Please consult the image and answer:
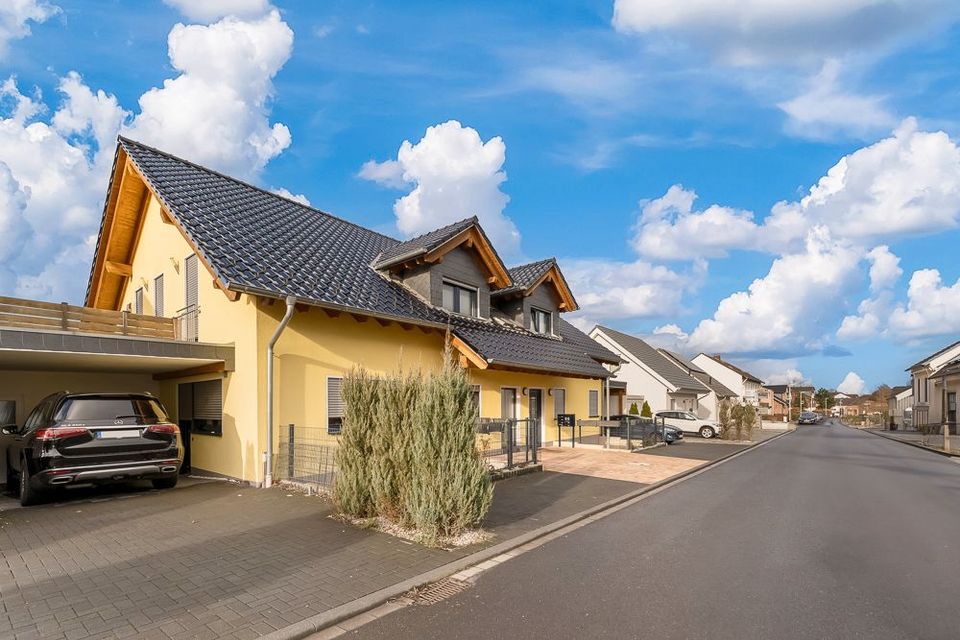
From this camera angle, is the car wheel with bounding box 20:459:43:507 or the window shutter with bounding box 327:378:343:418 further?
the window shutter with bounding box 327:378:343:418

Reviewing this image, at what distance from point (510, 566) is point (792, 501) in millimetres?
7002

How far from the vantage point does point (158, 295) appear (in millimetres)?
13945

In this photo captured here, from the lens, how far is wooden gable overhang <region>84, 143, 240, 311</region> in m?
13.7

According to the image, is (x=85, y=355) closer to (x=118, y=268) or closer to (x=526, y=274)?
(x=118, y=268)

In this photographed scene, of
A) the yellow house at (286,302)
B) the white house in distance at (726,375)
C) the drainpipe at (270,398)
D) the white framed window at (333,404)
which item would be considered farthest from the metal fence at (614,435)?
the white house in distance at (726,375)

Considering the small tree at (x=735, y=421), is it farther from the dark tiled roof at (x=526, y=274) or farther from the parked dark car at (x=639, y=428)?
the dark tiled roof at (x=526, y=274)

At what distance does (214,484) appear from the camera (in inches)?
405

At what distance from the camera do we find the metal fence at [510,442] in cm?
1096

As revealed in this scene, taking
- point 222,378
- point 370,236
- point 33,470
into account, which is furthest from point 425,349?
point 33,470

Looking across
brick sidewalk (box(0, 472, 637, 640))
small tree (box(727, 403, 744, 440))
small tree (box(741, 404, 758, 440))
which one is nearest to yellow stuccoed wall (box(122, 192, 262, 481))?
brick sidewalk (box(0, 472, 637, 640))

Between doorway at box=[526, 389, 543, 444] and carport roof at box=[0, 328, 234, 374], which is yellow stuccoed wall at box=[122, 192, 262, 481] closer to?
carport roof at box=[0, 328, 234, 374]

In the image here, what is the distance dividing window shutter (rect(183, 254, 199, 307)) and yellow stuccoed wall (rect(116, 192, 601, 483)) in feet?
0.74

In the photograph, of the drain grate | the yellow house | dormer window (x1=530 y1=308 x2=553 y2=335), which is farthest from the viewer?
dormer window (x1=530 y1=308 x2=553 y2=335)

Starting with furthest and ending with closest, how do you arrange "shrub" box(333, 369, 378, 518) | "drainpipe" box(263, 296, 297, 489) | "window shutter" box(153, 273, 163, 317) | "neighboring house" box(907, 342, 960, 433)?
"neighboring house" box(907, 342, 960, 433) → "window shutter" box(153, 273, 163, 317) → "drainpipe" box(263, 296, 297, 489) → "shrub" box(333, 369, 378, 518)
